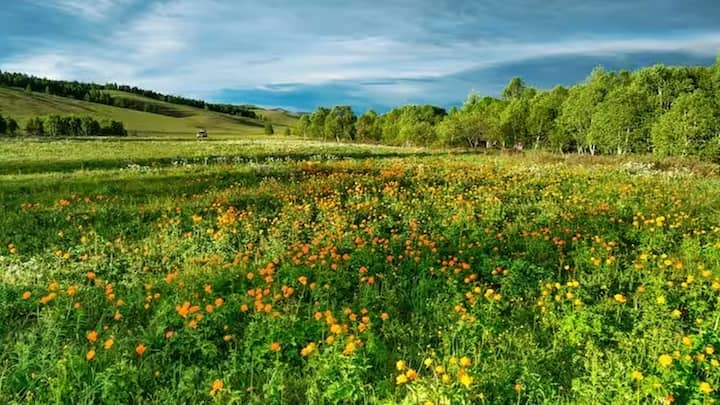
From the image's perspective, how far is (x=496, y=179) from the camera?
17484mm

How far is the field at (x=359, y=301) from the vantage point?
14.3 ft

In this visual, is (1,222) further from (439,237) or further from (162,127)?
(162,127)

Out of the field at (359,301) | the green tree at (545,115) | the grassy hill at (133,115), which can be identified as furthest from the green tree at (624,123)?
the grassy hill at (133,115)

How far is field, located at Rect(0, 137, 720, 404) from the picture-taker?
436 cm

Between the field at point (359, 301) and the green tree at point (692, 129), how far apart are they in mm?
24112

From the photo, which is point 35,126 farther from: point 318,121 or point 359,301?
point 359,301

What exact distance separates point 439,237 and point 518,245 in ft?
5.42

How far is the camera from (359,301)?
6.47 metres

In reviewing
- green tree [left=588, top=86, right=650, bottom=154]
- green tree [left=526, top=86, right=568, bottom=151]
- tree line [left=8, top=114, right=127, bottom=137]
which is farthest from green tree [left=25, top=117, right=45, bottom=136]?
green tree [left=588, top=86, right=650, bottom=154]

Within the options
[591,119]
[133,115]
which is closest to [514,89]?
[591,119]

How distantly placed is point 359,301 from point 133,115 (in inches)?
7050

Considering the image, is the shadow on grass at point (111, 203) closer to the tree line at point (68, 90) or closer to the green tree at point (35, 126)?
the green tree at point (35, 126)

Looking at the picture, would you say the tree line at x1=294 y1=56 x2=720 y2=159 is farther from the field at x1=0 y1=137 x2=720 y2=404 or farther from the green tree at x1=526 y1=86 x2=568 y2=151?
the field at x1=0 y1=137 x2=720 y2=404

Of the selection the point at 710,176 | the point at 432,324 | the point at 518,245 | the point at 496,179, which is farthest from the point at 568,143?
the point at 432,324
